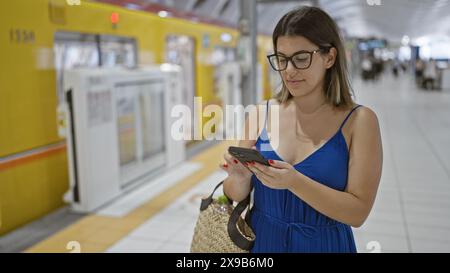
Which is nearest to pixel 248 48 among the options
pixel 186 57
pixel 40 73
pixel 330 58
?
pixel 40 73

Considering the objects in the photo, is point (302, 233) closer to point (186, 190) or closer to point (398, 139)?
point (186, 190)

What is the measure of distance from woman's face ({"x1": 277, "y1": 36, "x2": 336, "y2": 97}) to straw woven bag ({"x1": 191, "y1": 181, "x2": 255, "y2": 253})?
17.1 inches

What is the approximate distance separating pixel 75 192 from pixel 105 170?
383 millimetres

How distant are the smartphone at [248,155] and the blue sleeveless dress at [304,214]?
0.40 ft

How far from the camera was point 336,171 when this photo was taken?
4.07 ft

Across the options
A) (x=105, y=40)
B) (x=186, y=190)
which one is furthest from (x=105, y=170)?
(x=105, y=40)

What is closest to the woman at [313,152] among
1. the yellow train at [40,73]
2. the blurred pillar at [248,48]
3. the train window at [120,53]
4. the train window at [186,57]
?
the blurred pillar at [248,48]

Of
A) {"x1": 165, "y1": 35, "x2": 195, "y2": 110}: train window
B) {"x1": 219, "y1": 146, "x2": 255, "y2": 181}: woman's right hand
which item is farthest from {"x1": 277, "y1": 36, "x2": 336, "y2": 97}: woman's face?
{"x1": 165, "y1": 35, "x2": 195, "y2": 110}: train window

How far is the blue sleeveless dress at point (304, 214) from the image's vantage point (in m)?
1.25

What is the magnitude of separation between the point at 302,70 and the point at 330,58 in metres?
0.09

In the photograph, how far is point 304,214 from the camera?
1.34 meters

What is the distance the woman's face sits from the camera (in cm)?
123

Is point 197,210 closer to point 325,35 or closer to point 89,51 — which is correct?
point 89,51

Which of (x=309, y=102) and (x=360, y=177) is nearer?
(x=360, y=177)
